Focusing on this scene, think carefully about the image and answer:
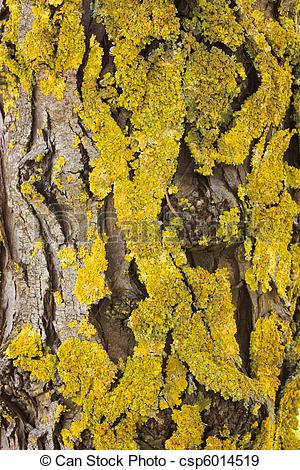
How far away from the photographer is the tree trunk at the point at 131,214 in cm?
143

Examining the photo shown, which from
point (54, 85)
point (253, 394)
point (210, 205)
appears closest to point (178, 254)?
point (210, 205)

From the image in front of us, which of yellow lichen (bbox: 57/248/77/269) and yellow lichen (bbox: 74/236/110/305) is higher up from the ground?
yellow lichen (bbox: 57/248/77/269)

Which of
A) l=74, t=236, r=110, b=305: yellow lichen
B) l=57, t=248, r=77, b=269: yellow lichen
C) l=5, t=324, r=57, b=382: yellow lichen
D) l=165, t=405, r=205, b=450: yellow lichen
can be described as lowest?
l=165, t=405, r=205, b=450: yellow lichen

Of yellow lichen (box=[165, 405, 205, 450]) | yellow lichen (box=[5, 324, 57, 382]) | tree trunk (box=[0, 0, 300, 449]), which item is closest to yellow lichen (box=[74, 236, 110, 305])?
tree trunk (box=[0, 0, 300, 449])

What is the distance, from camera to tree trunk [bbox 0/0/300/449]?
56.5 inches

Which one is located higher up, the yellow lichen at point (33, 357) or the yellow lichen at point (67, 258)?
the yellow lichen at point (67, 258)

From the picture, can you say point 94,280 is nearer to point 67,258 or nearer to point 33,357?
point 67,258

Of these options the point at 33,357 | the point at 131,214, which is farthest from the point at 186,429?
the point at 131,214

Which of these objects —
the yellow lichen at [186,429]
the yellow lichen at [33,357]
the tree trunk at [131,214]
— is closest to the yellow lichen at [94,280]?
the tree trunk at [131,214]

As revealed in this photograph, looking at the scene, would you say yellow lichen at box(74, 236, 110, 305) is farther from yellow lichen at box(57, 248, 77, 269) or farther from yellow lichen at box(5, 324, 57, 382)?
yellow lichen at box(5, 324, 57, 382)

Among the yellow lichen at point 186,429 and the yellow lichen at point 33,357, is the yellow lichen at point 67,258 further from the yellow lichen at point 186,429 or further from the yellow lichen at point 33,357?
the yellow lichen at point 186,429

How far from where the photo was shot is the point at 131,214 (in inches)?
56.6

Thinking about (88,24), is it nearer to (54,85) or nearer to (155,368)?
(54,85)

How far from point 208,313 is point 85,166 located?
429mm
